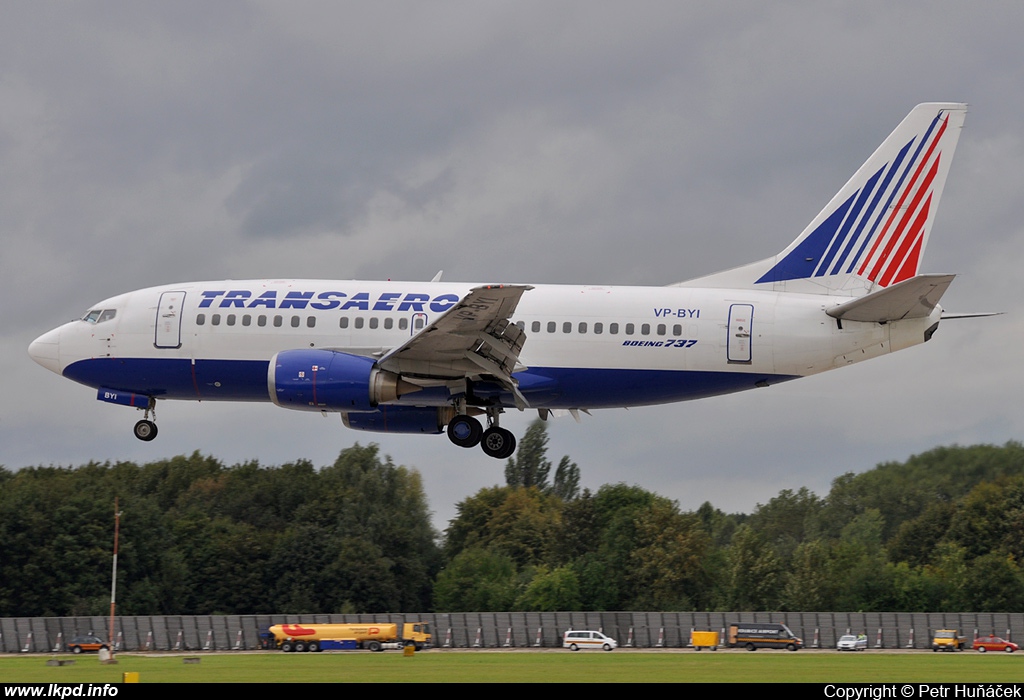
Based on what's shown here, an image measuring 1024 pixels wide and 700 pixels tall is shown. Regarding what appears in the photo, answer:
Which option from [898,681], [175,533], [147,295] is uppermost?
[147,295]

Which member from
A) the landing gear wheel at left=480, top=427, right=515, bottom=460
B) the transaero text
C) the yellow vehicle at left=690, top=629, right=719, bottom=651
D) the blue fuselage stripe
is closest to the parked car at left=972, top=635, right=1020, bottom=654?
the yellow vehicle at left=690, top=629, right=719, bottom=651

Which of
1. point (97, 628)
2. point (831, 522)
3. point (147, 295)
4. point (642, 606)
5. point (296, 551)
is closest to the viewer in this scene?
point (147, 295)

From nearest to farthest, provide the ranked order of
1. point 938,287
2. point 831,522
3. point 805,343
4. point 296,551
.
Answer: point 938,287 < point 805,343 < point 296,551 < point 831,522

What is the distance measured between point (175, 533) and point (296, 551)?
9571mm

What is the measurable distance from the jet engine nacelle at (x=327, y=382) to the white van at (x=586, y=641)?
25987 millimetres

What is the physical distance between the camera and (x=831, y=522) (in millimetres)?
114625

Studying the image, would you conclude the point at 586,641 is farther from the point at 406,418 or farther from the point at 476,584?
the point at 476,584

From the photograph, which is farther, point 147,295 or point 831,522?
point 831,522

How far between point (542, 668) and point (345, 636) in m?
14.6

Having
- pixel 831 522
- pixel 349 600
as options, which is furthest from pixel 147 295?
pixel 831 522

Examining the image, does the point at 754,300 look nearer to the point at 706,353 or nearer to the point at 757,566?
the point at 706,353

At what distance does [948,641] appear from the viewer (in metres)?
63.5

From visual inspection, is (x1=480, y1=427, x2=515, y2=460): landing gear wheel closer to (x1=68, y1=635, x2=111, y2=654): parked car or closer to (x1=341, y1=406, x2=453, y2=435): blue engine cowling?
(x1=341, y1=406, x2=453, y2=435): blue engine cowling

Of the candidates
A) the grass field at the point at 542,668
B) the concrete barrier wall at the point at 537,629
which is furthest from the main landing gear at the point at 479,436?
the concrete barrier wall at the point at 537,629
